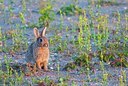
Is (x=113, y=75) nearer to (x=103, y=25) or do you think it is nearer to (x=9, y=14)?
(x=103, y=25)

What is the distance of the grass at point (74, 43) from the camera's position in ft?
29.9

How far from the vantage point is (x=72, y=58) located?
1054 centimetres

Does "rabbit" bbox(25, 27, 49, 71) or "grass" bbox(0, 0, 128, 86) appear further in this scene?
"rabbit" bbox(25, 27, 49, 71)

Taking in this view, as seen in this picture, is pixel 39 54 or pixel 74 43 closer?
pixel 39 54

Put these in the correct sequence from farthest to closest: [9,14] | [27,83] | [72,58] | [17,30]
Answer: [9,14] < [17,30] < [72,58] < [27,83]

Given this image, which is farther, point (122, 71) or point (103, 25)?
point (103, 25)

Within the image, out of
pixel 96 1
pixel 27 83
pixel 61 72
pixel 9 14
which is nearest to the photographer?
pixel 27 83

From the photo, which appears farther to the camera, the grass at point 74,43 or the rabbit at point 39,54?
the rabbit at point 39,54

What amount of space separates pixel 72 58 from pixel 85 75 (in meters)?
1.19

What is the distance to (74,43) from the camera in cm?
1162

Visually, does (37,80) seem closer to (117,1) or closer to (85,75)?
(85,75)

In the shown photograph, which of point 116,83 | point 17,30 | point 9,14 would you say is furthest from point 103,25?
point 116,83

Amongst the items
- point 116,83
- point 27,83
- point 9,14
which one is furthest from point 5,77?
point 9,14

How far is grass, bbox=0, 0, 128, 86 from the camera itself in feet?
29.9
